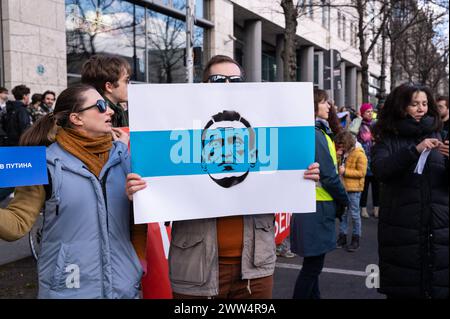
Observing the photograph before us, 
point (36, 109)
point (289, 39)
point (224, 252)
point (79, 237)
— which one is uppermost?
point (289, 39)

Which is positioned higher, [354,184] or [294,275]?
[354,184]

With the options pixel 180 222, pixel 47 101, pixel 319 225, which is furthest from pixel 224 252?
pixel 47 101

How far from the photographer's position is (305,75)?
2992cm

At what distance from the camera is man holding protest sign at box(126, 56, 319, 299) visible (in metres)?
2.33

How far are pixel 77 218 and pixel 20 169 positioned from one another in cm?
32

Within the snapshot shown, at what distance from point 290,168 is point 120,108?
49.1 inches

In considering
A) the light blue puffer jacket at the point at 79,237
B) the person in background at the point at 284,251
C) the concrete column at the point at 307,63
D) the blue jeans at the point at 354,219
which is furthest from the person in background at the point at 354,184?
the concrete column at the point at 307,63

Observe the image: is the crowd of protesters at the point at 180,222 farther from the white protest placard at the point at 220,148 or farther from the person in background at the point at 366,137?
the person in background at the point at 366,137

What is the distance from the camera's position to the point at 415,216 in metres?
3.00

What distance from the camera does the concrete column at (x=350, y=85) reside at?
42.2 m

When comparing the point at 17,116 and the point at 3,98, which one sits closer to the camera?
the point at 17,116

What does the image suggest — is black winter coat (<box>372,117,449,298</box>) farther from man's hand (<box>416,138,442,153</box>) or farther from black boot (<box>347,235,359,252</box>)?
black boot (<box>347,235,359,252</box>)

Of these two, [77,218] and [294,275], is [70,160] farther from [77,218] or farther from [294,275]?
[294,275]
